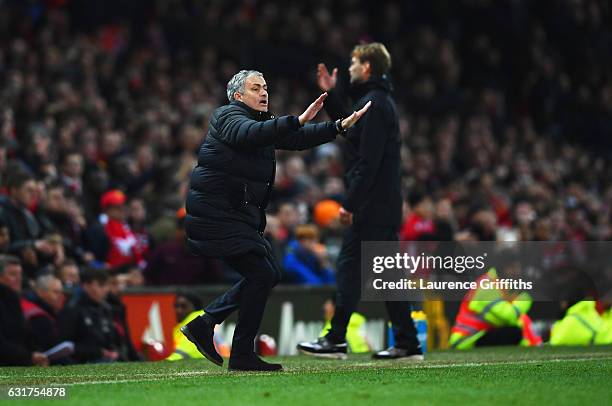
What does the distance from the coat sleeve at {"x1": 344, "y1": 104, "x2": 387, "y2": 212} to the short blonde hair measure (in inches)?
14.4

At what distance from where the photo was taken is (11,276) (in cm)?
1141

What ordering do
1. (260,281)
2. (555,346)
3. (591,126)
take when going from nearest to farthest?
(260,281) < (555,346) < (591,126)

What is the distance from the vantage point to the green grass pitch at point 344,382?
297 inches

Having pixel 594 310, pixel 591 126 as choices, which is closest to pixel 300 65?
pixel 591 126

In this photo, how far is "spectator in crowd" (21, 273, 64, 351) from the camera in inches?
468

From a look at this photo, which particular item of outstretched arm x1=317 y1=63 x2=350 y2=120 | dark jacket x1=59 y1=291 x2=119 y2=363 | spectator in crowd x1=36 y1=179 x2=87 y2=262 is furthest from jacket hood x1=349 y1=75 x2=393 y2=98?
spectator in crowd x1=36 y1=179 x2=87 y2=262

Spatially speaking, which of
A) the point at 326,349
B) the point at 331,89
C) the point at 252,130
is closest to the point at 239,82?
the point at 252,130

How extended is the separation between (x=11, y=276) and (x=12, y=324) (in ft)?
1.55

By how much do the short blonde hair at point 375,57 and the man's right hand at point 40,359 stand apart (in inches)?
148

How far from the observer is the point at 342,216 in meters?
10.1

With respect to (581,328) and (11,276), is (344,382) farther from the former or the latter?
(581,328)

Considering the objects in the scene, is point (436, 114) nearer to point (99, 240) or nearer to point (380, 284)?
point (99, 240)

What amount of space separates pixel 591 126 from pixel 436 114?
15.2ft

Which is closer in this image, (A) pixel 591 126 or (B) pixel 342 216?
(B) pixel 342 216
